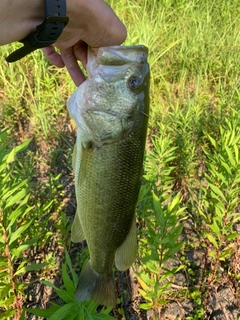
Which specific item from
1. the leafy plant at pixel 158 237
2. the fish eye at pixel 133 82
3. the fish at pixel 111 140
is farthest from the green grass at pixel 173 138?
the fish eye at pixel 133 82

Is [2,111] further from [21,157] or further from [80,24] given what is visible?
[80,24]

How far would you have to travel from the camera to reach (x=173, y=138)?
11.2 ft

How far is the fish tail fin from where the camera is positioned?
1.67m

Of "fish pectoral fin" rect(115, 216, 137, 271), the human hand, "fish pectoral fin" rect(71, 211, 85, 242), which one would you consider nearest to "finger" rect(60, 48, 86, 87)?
the human hand

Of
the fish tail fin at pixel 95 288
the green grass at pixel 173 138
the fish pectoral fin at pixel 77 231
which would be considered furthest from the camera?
the green grass at pixel 173 138

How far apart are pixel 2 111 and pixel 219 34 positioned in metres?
3.30

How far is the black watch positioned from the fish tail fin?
1.11m

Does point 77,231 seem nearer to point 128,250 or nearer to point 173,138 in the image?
point 128,250

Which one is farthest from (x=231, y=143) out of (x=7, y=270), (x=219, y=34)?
(x=219, y=34)

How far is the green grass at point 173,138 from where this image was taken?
95.0 inches

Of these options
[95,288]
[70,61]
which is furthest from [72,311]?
[70,61]

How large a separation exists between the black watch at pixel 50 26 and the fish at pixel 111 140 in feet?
0.68

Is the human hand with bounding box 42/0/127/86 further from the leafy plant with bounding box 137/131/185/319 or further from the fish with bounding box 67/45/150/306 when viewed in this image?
the leafy plant with bounding box 137/131/185/319

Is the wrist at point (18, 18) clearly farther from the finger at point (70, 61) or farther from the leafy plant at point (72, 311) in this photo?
the leafy plant at point (72, 311)
